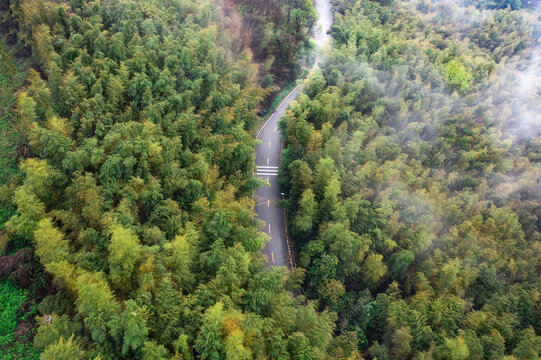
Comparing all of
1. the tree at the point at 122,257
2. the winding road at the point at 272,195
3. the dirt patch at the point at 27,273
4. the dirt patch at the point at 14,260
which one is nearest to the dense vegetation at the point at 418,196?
the winding road at the point at 272,195

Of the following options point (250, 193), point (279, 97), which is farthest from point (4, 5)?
point (279, 97)

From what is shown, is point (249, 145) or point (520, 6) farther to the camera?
point (520, 6)

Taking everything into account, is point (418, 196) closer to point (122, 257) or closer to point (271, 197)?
point (271, 197)

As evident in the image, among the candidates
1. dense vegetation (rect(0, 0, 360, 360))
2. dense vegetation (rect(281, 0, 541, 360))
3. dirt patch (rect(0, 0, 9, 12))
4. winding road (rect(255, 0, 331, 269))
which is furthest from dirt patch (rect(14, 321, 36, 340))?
dirt patch (rect(0, 0, 9, 12))

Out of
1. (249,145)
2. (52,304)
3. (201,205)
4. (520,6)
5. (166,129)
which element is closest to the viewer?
(52,304)

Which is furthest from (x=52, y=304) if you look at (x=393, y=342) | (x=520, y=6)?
(x=520, y=6)

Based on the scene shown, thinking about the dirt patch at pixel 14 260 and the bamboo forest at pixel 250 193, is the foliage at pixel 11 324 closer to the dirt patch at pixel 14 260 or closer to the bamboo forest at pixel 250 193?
the bamboo forest at pixel 250 193

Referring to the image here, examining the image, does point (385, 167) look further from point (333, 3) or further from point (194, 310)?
point (333, 3)

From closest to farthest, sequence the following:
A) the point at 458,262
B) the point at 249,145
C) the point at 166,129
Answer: the point at 166,129 → the point at 458,262 → the point at 249,145
